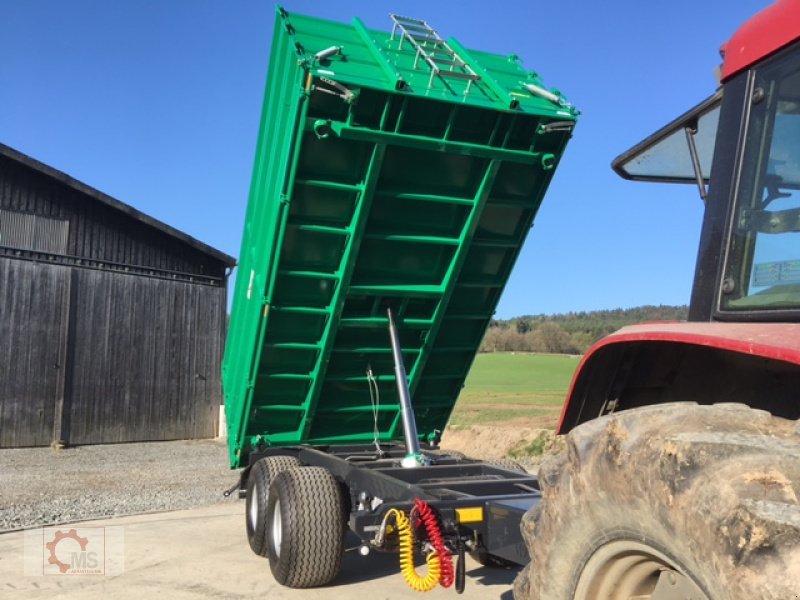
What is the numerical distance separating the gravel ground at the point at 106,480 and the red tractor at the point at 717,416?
24.3 feet

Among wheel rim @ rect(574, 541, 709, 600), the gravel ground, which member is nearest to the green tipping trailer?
wheel rim @ rect(574, 541, 709, 600)

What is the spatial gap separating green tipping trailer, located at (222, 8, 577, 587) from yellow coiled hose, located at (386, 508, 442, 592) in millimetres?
114

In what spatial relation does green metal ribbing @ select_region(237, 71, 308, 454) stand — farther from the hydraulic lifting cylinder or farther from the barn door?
the barn door

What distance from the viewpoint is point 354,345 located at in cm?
670

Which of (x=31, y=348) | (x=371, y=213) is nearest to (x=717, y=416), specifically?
(x=371, y=213)

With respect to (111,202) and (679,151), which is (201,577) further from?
(111,202)

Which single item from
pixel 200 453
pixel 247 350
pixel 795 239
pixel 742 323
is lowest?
pixel 200 453

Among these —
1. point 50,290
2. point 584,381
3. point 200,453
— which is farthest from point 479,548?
point 50,290

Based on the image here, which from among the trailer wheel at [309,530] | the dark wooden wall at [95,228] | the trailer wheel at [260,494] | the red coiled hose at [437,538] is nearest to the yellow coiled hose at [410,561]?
the red coiled hose at [437,538]

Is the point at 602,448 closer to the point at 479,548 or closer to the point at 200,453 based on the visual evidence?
the point at 479,548

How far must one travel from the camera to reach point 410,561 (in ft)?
14.8

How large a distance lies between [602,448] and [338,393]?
492cm

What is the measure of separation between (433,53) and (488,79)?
51 cm

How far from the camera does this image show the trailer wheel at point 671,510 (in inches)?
67.4
